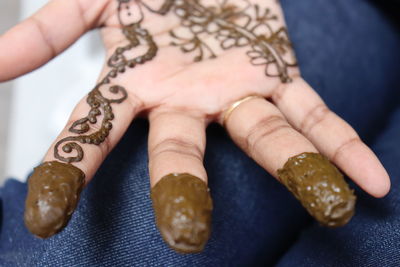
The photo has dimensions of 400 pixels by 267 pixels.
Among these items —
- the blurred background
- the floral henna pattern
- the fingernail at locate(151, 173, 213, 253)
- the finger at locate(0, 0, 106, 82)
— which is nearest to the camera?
the fingernail at locate(151, 173, 213, 253)

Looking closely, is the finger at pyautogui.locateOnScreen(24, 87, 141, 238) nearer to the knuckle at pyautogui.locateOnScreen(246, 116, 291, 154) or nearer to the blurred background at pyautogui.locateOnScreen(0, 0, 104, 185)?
the knuckle at pyautogui.locateOnScreen(246, 116, 291, 154)

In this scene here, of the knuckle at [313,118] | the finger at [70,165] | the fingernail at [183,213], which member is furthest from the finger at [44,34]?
the knuckle at [313,118]

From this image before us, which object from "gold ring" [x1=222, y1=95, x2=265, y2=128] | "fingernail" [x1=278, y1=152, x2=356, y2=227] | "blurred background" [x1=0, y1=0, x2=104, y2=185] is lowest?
"blurred background" [x1=0, y1=0, x2=104, y2=185]

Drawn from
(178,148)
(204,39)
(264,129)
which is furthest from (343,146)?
(204,39)

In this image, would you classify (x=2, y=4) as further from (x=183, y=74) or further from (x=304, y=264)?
(x=304, y=264)

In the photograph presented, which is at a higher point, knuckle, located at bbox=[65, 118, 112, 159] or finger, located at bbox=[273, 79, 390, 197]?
knuckle, located at bbox=[65, 118, 112, 159]

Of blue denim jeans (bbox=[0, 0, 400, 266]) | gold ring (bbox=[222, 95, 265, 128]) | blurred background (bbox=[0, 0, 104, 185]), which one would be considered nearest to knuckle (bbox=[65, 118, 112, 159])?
blue denim jeans (bbox=[0, 0, 400, 266])
